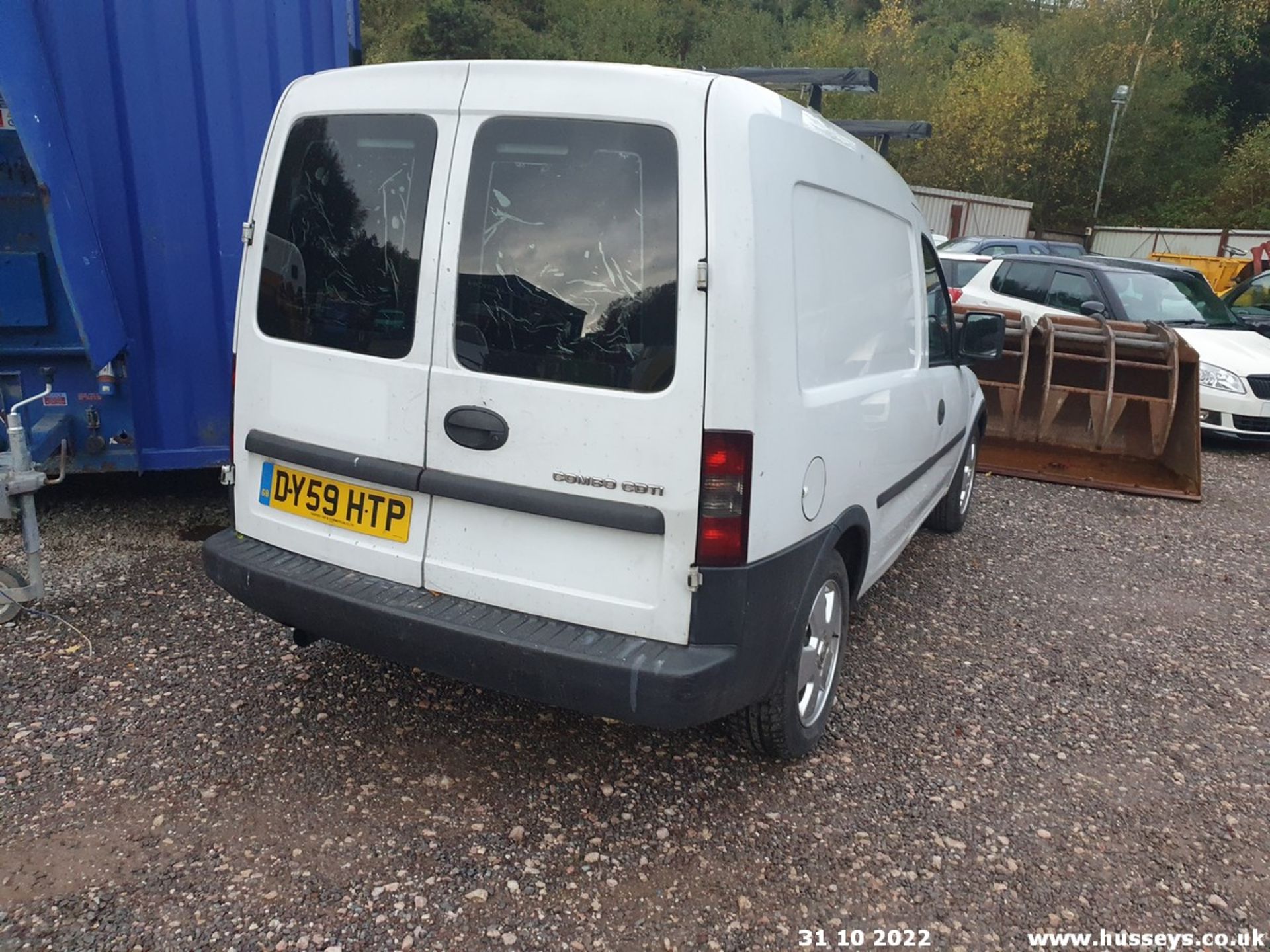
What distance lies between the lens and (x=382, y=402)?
104 inches

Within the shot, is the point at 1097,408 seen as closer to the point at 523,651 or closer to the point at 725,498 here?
the point at 725,498

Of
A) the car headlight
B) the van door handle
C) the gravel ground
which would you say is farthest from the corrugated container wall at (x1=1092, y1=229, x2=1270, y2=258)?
the van door handle

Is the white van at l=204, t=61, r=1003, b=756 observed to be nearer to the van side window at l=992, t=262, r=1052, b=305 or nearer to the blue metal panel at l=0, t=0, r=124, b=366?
the blue metal panel at l=0, t=0, r=124, b=366

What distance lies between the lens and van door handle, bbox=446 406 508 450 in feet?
8.18

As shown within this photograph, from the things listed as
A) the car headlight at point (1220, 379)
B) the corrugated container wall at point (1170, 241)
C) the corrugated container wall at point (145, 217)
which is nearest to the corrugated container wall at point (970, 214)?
the corrugated container wall at point (1170, 241)

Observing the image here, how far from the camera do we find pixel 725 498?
2.34 metres

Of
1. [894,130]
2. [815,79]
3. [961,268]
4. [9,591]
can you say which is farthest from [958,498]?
[961,268]

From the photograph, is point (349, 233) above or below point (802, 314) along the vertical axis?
above

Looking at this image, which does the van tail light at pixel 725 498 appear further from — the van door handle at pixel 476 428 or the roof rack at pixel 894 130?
the roof rack at pixel 894 130

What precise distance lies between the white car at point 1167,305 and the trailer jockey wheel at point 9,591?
847 cm

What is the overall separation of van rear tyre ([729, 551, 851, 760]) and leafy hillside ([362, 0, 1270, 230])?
112 ft

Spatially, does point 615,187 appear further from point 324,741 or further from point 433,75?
point 324,741

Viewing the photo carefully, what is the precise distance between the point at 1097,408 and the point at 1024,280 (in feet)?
9.66

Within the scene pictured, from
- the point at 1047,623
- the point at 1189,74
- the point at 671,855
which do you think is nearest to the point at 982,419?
the point at 1047,623
